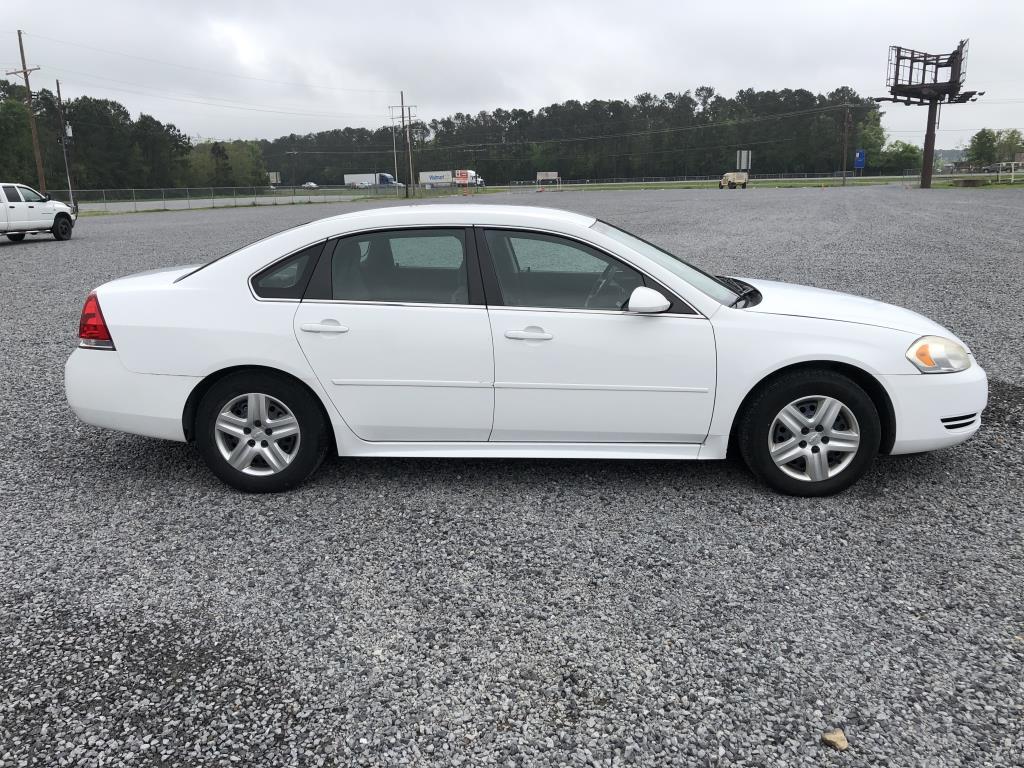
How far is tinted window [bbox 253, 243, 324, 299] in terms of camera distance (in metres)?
4.31

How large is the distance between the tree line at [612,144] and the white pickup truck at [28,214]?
288 feet

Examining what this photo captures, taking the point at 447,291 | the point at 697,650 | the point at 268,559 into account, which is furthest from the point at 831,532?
the point at 268,559

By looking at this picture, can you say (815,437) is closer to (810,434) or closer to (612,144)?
(810,434)

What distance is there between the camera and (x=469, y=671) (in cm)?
290

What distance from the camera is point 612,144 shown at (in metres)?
136

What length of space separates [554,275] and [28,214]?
73.1 feet

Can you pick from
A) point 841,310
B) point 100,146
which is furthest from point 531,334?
point 100,146

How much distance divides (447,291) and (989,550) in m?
2.91

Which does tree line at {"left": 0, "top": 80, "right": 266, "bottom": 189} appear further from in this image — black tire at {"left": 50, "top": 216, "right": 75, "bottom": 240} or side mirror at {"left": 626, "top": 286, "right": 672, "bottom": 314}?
side mirror at {"left": 626, "top": 286, "right": 672, "bottom": 314}

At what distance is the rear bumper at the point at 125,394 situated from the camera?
434 cm

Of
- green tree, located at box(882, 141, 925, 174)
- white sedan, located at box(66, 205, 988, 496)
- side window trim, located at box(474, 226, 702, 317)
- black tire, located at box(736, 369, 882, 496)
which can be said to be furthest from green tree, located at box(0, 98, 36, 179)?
green tree, located at box(882, 141, 925, 174)

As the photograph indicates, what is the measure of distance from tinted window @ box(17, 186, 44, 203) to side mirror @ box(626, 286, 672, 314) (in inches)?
903

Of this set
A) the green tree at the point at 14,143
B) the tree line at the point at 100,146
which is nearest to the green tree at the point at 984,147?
the tree line at the point at 100,146

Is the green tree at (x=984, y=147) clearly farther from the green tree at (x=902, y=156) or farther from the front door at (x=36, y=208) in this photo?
the front door at (x=36, y=208)
